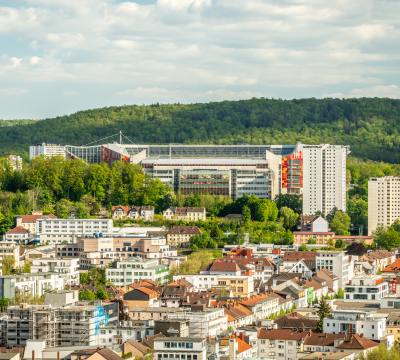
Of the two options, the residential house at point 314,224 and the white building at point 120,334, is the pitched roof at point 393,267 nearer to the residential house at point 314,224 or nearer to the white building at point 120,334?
the residential house at point 314,224

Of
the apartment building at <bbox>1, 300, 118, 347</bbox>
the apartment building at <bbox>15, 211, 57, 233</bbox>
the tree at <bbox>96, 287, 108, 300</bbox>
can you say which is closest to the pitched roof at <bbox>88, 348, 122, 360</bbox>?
the apartment building at <bbox>1, 300, 118, 347</bbox>

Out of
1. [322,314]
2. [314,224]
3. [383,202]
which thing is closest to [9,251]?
[314,224]

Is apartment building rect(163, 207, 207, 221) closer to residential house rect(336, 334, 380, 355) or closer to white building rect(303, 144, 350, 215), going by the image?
white building rect(303, 144, 350, 215)

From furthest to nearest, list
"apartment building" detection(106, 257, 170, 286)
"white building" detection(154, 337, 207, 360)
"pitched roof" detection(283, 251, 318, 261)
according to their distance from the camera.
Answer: "pitched roof" detection(283, 251, 318, 261)
"apartment building" detection(106, 257, 170, 286)
"white building" detection(154, 337, 207, 360)

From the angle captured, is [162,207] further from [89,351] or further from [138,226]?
[89,351]

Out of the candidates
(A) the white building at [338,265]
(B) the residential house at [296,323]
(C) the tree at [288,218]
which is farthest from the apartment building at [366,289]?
(C) the tree at [288,218]

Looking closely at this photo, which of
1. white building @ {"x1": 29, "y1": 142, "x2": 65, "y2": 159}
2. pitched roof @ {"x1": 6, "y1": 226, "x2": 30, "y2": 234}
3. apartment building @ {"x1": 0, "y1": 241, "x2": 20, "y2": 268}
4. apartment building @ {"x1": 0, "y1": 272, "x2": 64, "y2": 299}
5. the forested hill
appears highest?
the forested hill
